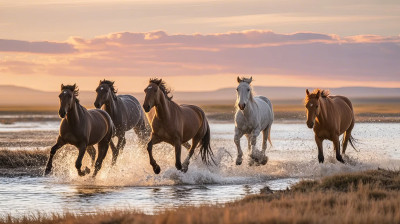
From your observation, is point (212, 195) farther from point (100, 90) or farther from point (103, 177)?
point (100, 90)

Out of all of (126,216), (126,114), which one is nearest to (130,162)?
(126,114)

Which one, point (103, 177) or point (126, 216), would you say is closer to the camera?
point (126, 216)

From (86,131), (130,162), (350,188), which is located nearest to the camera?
(350,188)

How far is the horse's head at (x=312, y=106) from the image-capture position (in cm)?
1770

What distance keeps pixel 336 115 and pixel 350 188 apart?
18.3ft

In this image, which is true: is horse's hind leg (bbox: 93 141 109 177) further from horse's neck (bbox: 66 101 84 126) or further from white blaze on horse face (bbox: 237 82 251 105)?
white blaze on horse face (bbox: 237 82 251 105)

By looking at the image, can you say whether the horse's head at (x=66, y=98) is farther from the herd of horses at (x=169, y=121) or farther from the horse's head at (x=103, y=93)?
the horse's head at (x=103, y=93)

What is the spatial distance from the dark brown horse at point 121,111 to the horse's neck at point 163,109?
2777 millimetres

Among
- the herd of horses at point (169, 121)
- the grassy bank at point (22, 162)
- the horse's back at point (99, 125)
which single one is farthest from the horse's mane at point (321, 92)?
the grassy bank at point (22, 162)

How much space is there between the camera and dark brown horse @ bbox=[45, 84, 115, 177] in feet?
53.7

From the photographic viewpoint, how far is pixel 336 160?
20.2m

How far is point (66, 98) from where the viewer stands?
53.0 ft

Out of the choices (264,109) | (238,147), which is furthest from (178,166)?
(264,109)

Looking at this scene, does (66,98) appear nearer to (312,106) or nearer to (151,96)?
(151,96)
